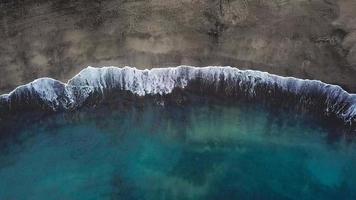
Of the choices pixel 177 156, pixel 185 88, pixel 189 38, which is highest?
pixel 189 38

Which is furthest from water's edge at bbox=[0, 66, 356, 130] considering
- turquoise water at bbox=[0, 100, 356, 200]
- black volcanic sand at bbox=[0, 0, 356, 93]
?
turquoise water at bbox=[0, 100, 356, 200]

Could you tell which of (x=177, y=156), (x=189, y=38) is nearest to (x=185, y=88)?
(x=189, y=38)

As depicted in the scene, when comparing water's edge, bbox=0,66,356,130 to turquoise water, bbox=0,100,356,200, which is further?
water's edge, bbox=0,66,356,130

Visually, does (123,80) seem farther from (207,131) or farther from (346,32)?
(346,32)

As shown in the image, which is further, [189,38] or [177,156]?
[189,38]

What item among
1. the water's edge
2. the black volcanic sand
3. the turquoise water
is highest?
the black volcanic sand

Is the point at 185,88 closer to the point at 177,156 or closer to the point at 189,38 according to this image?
the point at 189,38

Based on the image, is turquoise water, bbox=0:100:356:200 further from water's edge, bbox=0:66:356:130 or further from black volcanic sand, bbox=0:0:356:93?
black volcanic sand, bbox=0:0:356:93
